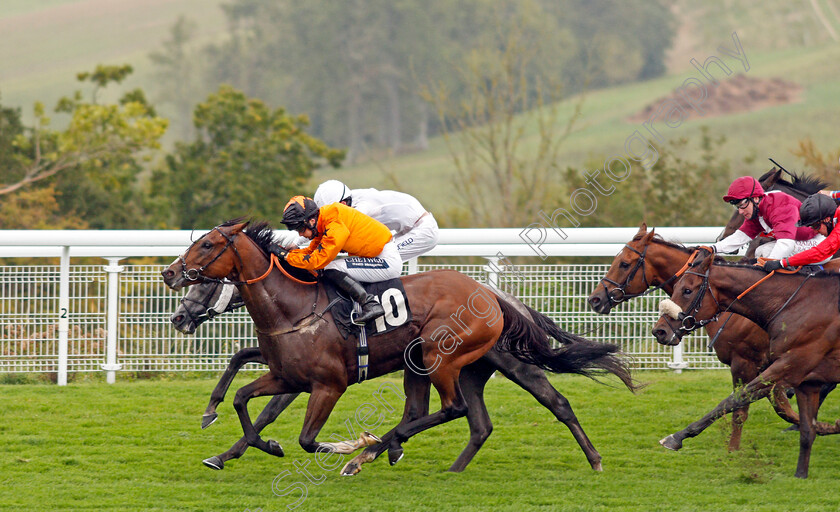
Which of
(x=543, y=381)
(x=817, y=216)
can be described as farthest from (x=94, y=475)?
(x=817, y=216)

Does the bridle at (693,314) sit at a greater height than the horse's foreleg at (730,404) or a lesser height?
greater

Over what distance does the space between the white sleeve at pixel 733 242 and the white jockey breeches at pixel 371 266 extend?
2206 mm

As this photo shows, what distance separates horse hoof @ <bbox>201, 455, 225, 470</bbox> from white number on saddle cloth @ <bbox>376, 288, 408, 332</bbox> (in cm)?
116

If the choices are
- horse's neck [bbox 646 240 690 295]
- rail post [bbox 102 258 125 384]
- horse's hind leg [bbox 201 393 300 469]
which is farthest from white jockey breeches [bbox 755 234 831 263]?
rail post [bbox 102 258 125 384]

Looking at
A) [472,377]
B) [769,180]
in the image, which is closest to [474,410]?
[472,377]

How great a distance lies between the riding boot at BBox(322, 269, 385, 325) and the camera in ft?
16.1

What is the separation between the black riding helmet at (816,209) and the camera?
5.16 m

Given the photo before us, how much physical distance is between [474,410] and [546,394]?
43 cm

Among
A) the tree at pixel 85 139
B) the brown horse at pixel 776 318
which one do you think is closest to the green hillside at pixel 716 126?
the tree at pixel 85 139

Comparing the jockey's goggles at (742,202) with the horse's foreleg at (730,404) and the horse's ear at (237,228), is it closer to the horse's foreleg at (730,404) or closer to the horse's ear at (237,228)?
the horse's foreleg at (730,404)

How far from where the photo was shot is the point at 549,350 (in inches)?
210

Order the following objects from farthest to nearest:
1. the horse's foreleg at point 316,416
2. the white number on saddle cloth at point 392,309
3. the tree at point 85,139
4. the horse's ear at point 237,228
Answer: the tree at point 85,139 → the white number on saddle cloth at point 392,309 → the horse's ear at point 237,228 → the horse's foreleg at point 316,416

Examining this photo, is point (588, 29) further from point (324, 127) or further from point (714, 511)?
point (714, 511)

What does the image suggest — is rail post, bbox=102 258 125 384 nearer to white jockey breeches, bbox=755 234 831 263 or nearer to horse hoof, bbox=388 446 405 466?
horse hoof, bbox=388 446 405 466
